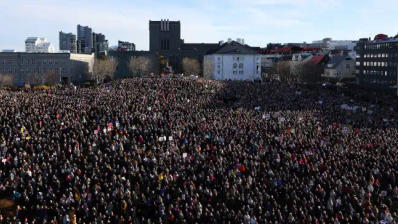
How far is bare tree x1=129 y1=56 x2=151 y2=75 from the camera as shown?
111 meters

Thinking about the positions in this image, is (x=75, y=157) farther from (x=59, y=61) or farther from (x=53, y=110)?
(x=59, y=61)

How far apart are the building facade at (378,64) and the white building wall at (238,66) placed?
2635 cm

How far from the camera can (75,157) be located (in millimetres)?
30547

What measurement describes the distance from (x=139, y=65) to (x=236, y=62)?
25.5 metres

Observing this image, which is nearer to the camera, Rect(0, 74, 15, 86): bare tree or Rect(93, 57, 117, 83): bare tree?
Rect(0, 74, 15, 86): bare tree

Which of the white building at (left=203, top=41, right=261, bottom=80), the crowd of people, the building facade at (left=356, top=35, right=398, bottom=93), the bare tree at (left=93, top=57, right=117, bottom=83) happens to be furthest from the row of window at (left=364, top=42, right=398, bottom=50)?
the bare tree at (left=93, top=57, right=117, bottom=83)

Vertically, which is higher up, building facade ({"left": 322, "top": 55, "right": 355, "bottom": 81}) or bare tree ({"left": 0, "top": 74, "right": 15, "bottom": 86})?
building facade ({"left": 322, "top": 55, "right": 355, "bottom": 81})

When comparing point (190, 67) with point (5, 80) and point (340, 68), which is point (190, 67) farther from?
point (5, 80)

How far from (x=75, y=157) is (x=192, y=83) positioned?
116 feet

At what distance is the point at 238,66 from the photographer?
10825cm

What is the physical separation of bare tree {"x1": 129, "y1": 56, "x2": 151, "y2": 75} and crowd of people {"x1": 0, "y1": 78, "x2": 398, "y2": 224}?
208 feet

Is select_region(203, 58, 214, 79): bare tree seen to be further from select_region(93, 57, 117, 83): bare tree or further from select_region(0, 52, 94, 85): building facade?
select_region(0, 52, 94, 85): building facade

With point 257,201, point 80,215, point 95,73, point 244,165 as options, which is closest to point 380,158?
point 244,165

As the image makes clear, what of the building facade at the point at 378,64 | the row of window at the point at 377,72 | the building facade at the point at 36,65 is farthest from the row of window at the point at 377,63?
the building facade at the point at 36,65
